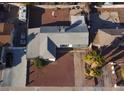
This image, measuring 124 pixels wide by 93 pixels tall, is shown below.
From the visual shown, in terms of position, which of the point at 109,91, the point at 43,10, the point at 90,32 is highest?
the point at 43,10

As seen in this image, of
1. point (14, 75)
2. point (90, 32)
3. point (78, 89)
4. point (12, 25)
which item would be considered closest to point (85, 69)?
point (78, 89)

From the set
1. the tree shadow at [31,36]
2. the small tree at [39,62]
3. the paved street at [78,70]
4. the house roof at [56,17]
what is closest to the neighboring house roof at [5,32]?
the tree shadow at [31,36]

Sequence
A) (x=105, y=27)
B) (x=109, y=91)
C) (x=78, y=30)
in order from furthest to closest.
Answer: (x=105, y=27) < (x=78, y=30) < (x=109, y=91)

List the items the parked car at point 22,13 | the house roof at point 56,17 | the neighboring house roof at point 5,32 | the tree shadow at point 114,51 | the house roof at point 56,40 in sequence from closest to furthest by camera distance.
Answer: the house roof at point 56,40 < the neighboring house roof at point 5,32 < the tree shadow at point 114,51 < the parked car at point 22,13 < the house roof at point 56,17

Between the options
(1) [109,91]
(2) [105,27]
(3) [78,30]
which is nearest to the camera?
(1) [109,91]

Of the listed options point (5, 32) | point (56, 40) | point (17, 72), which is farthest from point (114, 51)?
point (5, 32)

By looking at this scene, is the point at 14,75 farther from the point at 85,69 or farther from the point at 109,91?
the point at 109,91

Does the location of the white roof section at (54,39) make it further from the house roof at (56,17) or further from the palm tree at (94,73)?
the palm tree at (94,73)
